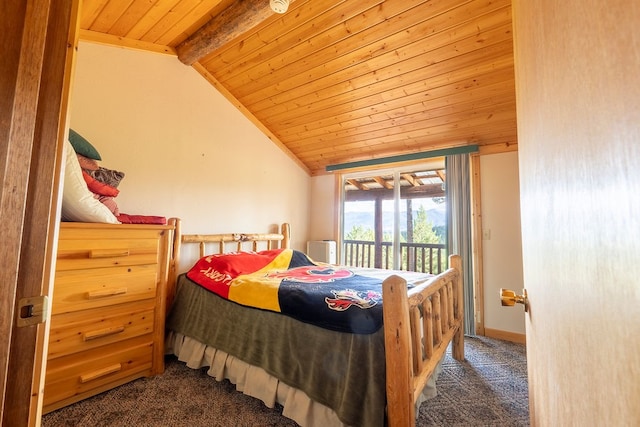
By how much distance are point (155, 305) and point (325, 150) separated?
266 centimetres

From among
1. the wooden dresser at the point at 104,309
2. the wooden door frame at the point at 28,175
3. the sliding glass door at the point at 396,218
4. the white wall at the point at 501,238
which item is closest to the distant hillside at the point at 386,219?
the sliding glass door at the point at 396,218

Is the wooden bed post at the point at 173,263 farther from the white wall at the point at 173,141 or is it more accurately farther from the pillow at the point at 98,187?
the pillow at the point at 98,187

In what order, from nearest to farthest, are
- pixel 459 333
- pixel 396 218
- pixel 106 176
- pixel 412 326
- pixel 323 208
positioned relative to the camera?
pixel 412 326
pixel 106 176
pixel 459 333
pixel 396 218
pixel 323 208

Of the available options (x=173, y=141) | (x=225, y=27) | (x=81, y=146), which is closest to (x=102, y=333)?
(x=81, y=146)

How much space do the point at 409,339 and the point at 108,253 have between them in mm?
1864

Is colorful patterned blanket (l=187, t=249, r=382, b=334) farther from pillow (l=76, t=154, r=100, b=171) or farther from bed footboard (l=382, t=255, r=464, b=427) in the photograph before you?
pillow (l=76, t=154, r=100, b=171)

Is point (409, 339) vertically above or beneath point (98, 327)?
above

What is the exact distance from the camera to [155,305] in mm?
1979

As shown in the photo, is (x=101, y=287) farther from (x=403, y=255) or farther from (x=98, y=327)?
(x=403, y=255)

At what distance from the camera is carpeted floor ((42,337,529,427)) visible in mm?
1492

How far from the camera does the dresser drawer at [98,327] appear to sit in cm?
154

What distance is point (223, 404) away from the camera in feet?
5.40

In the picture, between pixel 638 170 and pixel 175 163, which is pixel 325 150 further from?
pixel 638 170

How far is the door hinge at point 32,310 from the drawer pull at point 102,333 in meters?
1.57
